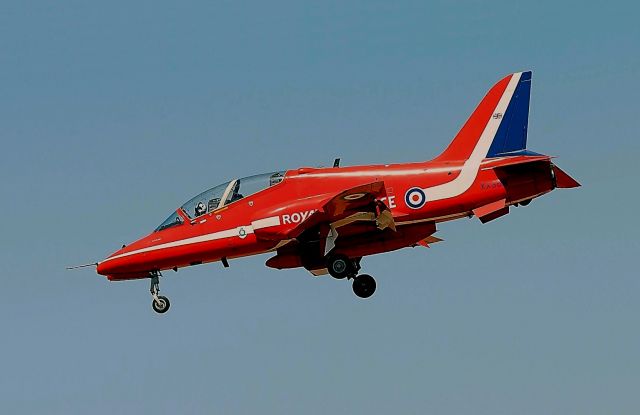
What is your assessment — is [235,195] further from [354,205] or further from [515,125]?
[515,125]

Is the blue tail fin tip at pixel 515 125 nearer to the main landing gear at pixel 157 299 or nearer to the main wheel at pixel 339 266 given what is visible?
the main wheel at pixel 339 266

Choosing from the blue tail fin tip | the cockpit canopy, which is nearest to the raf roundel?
the blue tail fin tip

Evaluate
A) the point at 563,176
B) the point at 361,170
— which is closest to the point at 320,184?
the point at 361,170

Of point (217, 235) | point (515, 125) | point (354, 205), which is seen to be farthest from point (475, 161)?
point (217, 235)

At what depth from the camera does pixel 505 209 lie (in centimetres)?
4738

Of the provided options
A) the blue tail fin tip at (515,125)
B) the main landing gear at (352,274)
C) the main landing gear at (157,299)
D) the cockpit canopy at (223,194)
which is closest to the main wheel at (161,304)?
the main landing gear at (157,299)

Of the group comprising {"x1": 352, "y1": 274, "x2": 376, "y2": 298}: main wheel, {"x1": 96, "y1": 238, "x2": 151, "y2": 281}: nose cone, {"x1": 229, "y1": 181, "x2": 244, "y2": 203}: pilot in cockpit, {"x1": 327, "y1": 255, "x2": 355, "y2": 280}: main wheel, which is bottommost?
{"x1": 352, "y1": 274, "x2": 376, "y2": 298}: main wheel

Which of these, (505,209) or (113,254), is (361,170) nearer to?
(505,209)

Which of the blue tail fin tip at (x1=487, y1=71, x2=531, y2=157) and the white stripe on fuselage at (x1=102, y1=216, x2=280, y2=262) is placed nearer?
the white stripe on fuselage at (x1=102, y1=216, x2=280, y2=262)

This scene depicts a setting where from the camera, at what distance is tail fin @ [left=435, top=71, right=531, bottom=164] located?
155 feet

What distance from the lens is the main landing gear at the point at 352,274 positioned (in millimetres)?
47562

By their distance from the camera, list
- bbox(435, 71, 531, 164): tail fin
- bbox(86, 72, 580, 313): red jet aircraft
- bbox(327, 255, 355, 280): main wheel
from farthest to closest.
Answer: bbox(327, 255, 355, 280): main wheel < bbox(435, 71, 531, 164): tail fin < bbox(86, 72, 580, 313): red jet aircraft

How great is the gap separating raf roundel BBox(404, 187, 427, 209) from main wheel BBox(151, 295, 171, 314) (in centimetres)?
867

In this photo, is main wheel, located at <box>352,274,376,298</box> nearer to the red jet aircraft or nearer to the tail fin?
the red jet aircraft
